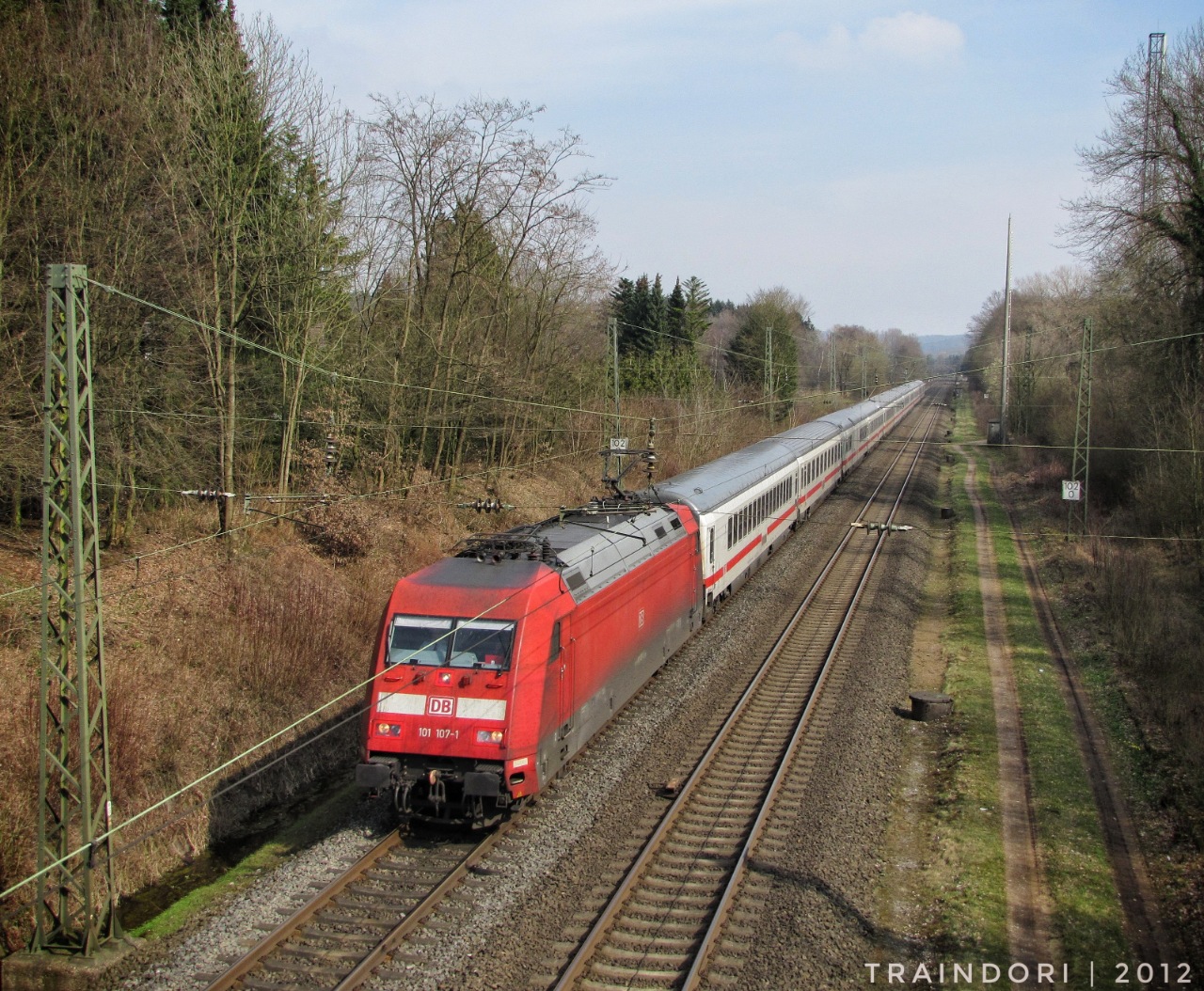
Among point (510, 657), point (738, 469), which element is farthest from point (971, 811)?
point (738, 469)

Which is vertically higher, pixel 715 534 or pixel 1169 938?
pixel 715 534

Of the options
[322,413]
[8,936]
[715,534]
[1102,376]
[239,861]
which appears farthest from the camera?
[1102,376]

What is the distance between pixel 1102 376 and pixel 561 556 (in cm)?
3192

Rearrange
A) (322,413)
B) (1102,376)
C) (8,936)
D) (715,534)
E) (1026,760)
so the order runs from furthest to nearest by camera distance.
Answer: (1102,376) → (322,413) → (715,534) → (1026,760) → (8,936)

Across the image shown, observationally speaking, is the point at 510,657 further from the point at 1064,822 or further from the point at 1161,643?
the point at 1161,643

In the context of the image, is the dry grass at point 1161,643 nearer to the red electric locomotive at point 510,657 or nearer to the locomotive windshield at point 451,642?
the red electric locomotive at point 510,657

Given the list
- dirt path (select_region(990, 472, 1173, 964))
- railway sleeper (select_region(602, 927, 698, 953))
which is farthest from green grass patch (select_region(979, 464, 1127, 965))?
railway sleeper (select_region(602, 927, 698, 953))

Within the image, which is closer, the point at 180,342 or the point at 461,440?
the point at 180,342

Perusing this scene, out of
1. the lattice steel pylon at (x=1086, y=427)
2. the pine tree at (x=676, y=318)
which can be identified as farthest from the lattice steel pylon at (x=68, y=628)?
the pine tree at (x=676, y=318)

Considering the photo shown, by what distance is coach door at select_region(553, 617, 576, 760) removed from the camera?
37.2 ft

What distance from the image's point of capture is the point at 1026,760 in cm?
1350

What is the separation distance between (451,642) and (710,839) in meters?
3.83

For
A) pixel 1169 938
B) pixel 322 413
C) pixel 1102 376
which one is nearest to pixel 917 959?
pixel 1169 938

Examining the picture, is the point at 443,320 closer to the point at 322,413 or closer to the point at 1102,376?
the point at 322,413
